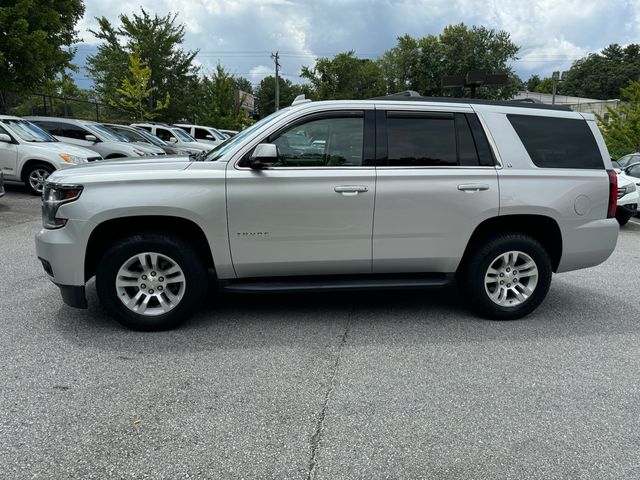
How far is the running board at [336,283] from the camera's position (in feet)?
13.6

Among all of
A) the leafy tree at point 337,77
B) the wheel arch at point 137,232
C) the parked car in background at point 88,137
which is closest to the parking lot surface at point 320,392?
the wheel arch at point 137,232

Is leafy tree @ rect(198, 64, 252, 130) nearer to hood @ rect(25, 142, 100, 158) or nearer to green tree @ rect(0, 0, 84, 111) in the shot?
green tree @ rect(0, 0, 84, 111)

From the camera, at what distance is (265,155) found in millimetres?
3861

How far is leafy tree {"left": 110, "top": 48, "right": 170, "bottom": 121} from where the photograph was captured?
99.8 ft

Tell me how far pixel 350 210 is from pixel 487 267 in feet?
4.56

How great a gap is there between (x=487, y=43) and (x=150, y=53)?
39472 millimetres

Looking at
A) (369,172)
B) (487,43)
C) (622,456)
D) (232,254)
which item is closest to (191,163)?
(232,254)

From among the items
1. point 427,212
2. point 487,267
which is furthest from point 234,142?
point 487,267

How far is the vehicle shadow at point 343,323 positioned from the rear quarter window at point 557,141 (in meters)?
1.48

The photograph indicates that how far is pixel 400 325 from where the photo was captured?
4.44 meters

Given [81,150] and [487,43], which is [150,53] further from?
[487,43]

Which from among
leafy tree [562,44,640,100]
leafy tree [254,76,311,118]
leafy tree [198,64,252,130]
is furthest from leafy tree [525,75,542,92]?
leafy tree [198,64,252,130]

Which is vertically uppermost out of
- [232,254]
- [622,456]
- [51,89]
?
[51,89]

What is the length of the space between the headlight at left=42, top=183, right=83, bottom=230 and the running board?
1.37m
